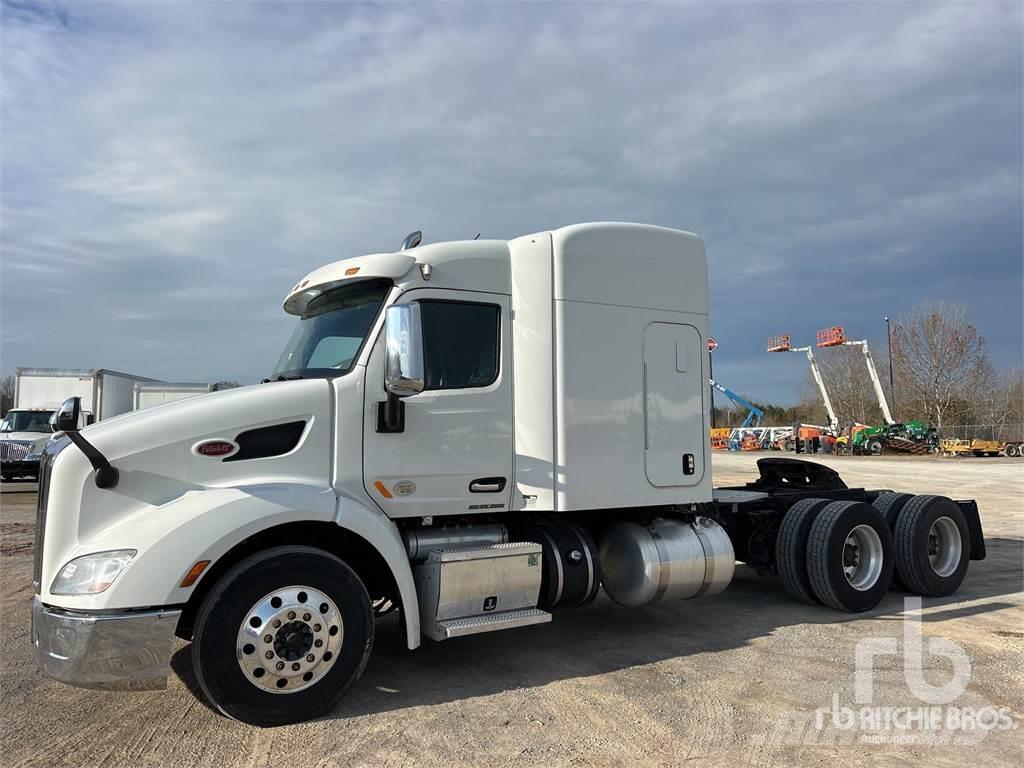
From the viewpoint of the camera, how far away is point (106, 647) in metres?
3.90

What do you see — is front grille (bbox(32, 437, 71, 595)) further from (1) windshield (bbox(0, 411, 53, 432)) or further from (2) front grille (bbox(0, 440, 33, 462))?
(1) windshield (bbox(0, 411, 53, 432))

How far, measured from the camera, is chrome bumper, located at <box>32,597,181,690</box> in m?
3.88

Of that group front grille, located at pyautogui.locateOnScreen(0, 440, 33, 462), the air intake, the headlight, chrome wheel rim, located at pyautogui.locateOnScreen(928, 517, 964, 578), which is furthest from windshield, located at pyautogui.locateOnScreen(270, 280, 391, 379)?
front grille, located at pyautogui.locateOnScreen(0, 440, 33, 462)

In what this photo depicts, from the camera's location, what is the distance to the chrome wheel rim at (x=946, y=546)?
26.4ft

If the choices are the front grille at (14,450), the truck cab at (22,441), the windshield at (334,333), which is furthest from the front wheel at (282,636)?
the front grille at (14,450)

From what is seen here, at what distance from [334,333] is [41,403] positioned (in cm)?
2291

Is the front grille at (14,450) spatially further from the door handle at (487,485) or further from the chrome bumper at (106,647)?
the door handle at (487,485)

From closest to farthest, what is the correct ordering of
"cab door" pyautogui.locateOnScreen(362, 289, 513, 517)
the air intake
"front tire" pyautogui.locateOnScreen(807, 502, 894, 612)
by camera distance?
the air intake, "cab door" pyautogui.locateOnScreen(362, 289, 513, 517), "front tire" pyautogui.locateOnScreen(807, 502, 894, 612)

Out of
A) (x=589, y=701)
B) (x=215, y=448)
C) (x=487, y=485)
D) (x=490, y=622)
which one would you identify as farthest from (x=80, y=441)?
(x=589, y=701)

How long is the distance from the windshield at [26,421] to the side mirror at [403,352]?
21.0m

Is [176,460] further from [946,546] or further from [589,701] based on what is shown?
[946,546]

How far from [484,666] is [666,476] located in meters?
2.12

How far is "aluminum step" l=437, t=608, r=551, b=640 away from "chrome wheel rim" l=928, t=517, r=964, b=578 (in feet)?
17.0

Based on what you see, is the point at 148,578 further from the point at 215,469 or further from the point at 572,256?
the point at 572,256
